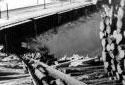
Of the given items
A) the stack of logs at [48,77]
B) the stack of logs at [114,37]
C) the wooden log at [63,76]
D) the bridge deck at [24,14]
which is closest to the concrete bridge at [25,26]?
the bridge deck at [24,14]

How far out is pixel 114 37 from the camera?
19.0 feet

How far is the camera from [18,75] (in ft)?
21.0

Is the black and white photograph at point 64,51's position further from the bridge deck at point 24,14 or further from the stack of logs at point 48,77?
the bridge deck at point 24,14

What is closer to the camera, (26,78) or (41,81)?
(41,81)

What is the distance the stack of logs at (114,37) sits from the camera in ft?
18.0

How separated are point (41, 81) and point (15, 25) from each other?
554 centimetres

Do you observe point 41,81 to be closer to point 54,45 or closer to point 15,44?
point 15,44

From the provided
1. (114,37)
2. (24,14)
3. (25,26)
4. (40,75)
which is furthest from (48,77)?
(24,14)

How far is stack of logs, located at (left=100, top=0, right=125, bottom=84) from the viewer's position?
18.0ft

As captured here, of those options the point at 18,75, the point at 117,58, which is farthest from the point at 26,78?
the point at 117,58

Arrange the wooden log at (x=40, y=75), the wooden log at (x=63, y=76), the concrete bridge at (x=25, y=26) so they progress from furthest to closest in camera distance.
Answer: the concrete bridge at (x=25, y=26)
the wooden log at (x=40, y=75)
the wooden log at (x=63, y=76)

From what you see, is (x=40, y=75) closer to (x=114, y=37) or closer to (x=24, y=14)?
(x=114, y=37)

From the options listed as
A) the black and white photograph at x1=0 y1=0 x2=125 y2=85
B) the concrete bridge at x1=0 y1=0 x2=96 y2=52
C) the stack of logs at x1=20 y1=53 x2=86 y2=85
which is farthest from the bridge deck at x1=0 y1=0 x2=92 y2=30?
the stack of logs at x1=20 y1=53 x2=86 y2=85

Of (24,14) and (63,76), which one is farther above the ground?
(63,76)
